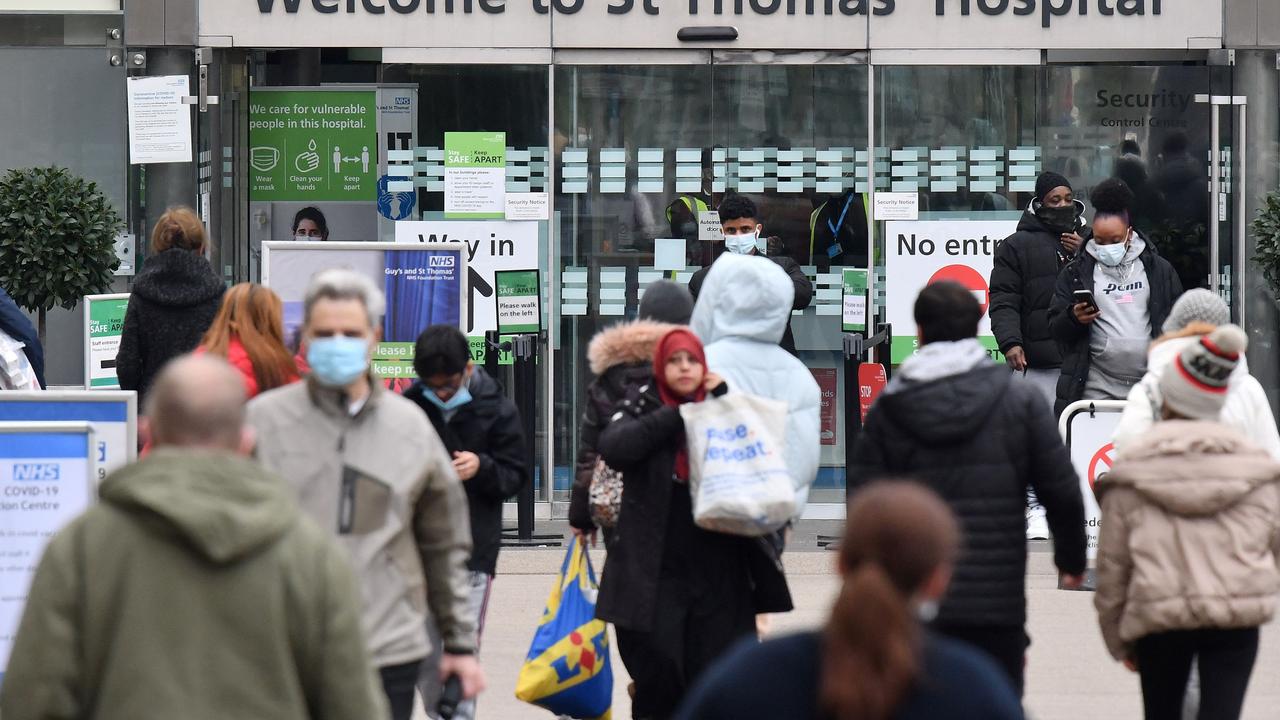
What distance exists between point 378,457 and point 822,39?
8465 mm

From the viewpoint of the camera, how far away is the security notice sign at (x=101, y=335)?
11.9 meters

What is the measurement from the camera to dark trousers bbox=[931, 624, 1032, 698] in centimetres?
559

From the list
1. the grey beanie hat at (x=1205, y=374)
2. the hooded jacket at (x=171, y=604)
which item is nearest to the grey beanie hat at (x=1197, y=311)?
the grey beanie hat at (x=1205, y=374)

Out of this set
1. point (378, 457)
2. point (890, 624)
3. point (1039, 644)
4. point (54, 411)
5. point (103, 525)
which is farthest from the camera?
point (1039, 644)

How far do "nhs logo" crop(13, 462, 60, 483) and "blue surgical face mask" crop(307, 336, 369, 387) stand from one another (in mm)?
1679

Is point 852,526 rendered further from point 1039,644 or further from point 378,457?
point 1039,644

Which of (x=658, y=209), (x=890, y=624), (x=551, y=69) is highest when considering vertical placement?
(x=551, y=69)

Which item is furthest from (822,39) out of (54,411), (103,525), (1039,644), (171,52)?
(103,525)

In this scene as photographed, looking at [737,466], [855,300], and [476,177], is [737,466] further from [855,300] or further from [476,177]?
[476,177]

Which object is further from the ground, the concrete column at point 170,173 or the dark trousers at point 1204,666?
the concrete column at point 170,173

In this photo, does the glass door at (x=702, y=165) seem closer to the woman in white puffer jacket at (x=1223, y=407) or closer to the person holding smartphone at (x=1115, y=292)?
the person holding smartphone at (x=1115, y=292)

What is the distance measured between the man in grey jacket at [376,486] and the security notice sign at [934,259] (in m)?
8.05

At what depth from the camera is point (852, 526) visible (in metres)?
3.03

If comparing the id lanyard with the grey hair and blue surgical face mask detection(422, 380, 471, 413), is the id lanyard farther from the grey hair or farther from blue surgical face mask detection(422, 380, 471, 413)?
the grey hair
